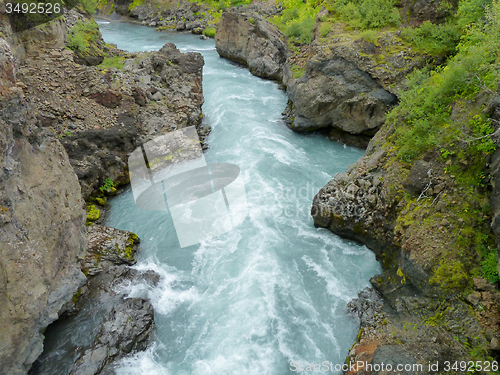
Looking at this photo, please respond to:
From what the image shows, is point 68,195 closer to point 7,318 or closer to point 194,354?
point 7,318

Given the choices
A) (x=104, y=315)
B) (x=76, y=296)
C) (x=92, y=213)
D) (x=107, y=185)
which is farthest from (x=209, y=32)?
(x=104, y=315)

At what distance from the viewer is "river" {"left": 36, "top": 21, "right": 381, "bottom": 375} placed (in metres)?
8.27

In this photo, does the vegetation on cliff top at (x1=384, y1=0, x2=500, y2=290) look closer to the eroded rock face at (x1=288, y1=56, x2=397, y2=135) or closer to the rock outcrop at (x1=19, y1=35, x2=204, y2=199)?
the eroded rock face at (x1=288, y1=56, x2=397, y2=135)

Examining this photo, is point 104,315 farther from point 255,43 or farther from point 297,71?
point 255,43

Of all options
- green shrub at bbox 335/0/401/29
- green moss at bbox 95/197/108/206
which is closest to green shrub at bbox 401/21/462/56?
green shrub at bbox 335/0/401/29

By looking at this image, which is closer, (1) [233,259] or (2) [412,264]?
(2) [412,264]

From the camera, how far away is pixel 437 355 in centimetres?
648

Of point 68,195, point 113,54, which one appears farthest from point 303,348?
point 113,54

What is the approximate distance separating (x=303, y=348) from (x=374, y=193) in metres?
5.64

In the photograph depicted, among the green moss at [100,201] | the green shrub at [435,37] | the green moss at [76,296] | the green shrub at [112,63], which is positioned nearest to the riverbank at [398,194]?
the green shrub at [435,37]

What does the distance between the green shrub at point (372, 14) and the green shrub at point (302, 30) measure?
5.82 meters

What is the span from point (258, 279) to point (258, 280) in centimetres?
4

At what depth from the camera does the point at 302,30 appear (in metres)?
25.6

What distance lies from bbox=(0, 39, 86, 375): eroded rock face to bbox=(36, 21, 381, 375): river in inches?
89.6
